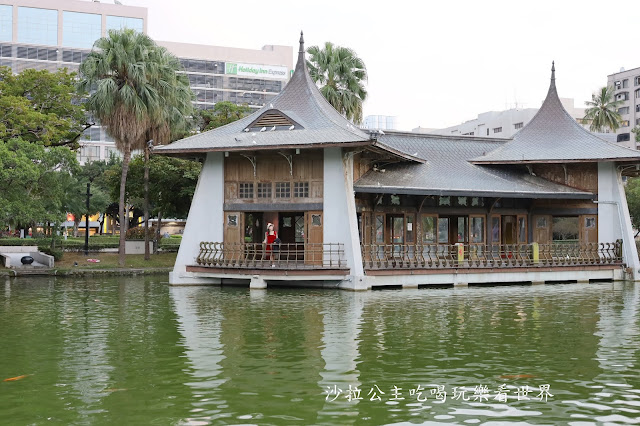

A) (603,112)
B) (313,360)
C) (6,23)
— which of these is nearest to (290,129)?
(313,360)

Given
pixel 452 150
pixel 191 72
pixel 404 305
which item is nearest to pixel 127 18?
pixel 191 72

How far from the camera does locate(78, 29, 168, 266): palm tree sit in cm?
3525

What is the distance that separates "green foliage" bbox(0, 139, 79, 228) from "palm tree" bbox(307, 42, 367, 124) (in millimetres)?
16973

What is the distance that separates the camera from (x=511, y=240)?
3559cm

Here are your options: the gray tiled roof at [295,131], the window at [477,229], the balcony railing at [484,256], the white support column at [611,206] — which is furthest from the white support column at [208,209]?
the white support column at [611,206]

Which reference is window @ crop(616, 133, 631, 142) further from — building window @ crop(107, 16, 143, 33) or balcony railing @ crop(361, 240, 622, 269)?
building window @ crop(107, 16, 143, 33)

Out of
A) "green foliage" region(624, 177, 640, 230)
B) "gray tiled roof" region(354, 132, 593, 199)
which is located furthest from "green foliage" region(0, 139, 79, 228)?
"green foliage" region(624, 177, 640, 230)

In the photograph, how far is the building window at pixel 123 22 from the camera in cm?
10900

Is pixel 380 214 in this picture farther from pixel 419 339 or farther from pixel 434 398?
pixel 434 398

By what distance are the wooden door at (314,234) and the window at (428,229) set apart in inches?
258

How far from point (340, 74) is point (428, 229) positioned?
655 inches

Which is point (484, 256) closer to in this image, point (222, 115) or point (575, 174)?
point (575, 174)

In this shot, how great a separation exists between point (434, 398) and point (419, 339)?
16.6ft

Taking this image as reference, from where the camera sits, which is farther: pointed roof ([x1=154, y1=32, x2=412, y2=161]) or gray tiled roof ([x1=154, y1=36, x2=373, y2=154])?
gray tiled roof ([x1=154, y1=36, x2=373, y2=154])
